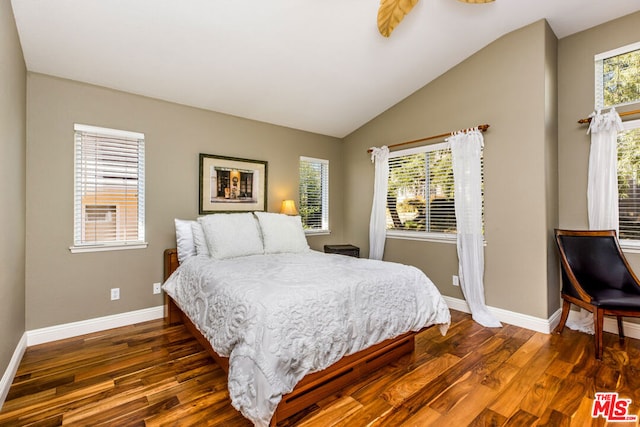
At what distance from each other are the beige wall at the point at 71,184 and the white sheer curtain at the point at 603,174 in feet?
11.8

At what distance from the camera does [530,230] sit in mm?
2986

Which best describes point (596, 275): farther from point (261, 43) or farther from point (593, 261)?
point (261, 43)

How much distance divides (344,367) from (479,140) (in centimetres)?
270

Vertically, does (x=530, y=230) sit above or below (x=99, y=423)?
above

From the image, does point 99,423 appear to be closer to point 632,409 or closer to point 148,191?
point 148,191

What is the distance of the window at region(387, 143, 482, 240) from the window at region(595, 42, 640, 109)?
145 cm

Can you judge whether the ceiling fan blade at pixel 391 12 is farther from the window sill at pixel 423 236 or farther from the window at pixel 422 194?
the window sill at pixel 423 236

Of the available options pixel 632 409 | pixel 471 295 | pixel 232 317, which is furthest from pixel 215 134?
pixel 632 409

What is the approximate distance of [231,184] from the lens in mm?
3736

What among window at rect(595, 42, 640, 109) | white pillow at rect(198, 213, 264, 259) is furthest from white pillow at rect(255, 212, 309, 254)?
window at rect(595, 42, 640, 109)

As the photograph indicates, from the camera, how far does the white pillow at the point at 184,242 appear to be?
303 cm

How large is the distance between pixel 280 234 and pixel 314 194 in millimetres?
1509

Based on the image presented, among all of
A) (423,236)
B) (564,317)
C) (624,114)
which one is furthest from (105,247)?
(624,114)

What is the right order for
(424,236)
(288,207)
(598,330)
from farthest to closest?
(288,207)
(424,236)
(598,330)
